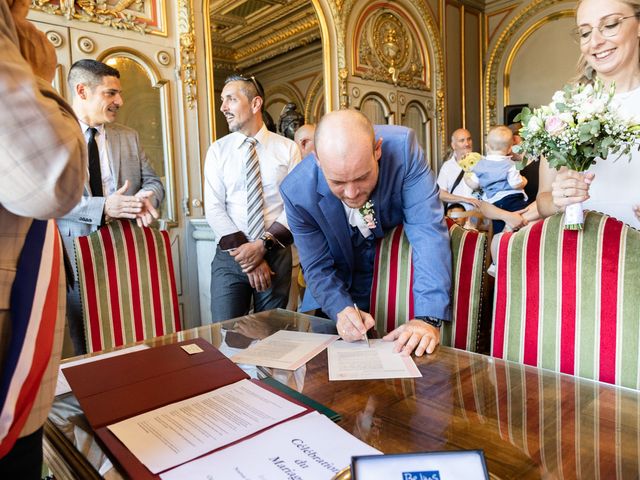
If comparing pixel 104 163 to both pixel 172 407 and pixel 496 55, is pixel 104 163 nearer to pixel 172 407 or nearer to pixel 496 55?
pixel 172 407

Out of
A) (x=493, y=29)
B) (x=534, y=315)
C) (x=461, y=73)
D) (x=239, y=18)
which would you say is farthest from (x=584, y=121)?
(x=493, y=29)

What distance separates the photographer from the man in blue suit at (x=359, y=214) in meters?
1.52

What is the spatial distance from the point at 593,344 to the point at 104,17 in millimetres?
3528

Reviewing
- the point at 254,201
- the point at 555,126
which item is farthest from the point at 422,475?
the point at 254,201

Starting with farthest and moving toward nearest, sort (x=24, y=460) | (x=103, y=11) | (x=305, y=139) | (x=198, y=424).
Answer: (x=305, y=139) < (x=103, y=11) < (x=198, y=424) < (x=24, y=460)

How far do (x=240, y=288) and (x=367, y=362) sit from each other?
1.44 metres

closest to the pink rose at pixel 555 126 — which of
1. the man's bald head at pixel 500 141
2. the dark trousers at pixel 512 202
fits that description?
the dark trousers at pixel 512 202

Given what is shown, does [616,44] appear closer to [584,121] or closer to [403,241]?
[584,121]

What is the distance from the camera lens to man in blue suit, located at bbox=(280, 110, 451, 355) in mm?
1522

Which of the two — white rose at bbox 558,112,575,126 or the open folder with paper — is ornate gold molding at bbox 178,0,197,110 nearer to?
the open folder with paper

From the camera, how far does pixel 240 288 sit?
2.54 meters

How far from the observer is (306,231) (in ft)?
6.09

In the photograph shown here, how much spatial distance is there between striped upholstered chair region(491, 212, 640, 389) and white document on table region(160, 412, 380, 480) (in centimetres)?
80

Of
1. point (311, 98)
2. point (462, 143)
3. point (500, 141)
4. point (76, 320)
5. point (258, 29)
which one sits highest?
point (258, 29)
